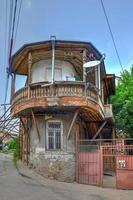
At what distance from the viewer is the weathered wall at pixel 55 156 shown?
21922 mm

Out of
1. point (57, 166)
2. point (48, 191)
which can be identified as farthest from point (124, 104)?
point (48, 191)

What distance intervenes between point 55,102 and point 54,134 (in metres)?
2.40

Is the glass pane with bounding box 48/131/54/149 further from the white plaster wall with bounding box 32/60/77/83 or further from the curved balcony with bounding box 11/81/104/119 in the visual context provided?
the white plaster wall with bounding box 32/60/77/83

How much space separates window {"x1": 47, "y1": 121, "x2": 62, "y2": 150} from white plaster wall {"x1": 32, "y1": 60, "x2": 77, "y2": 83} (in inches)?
112

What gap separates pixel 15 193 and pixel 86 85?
24.8 feet

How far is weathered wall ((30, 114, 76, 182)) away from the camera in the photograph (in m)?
21.9

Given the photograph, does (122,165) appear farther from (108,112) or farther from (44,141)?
(108,112)

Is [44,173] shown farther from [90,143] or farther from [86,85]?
[86,85]

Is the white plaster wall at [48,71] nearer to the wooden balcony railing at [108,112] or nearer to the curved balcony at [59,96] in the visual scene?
the curved balcony at [59,96]

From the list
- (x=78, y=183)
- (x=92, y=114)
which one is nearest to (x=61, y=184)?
(x=78, y=183)

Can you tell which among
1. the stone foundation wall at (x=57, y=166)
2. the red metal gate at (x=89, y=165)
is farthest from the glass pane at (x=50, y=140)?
the red metal gate at (x=89, y=165)

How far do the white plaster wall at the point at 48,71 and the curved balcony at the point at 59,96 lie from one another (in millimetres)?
2128

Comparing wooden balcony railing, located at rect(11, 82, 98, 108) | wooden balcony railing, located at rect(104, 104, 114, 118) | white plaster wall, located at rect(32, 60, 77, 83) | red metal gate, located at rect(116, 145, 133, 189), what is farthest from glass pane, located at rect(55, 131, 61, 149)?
wooden balcony railing, located at rect(104, 104, 114, 118)

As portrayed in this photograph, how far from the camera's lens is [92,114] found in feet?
77.5
